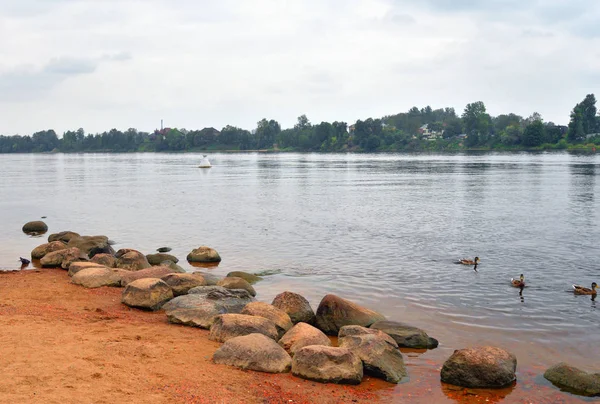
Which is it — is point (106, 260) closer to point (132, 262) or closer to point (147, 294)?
point (132, 262)

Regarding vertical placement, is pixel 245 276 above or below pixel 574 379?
above

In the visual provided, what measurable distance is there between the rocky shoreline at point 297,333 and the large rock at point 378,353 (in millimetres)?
22

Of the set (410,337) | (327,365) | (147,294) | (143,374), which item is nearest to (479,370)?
(410,337)

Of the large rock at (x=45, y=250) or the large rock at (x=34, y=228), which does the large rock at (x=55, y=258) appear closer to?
the large rock at (x=45, y=250)

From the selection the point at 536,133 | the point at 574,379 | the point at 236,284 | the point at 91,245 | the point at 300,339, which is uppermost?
the point at 536,133

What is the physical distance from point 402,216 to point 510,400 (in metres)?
28.8

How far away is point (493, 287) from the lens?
20.5m

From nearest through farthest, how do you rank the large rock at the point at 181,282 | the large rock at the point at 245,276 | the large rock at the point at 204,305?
the large rock at the point at 204,305 → the large rock at the point at 181,282 → the large rock at the point at 245,276

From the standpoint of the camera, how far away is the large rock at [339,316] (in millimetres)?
15383

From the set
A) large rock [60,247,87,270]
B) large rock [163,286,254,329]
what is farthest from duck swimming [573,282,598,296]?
large rock [60,247,87,270]

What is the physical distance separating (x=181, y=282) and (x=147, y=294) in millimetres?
1640

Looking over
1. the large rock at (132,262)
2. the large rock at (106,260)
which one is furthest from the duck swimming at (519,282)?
the large rock at (106,260)

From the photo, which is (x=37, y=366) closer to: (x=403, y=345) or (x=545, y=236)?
(x=403, y=345)

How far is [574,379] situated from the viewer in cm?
1189
